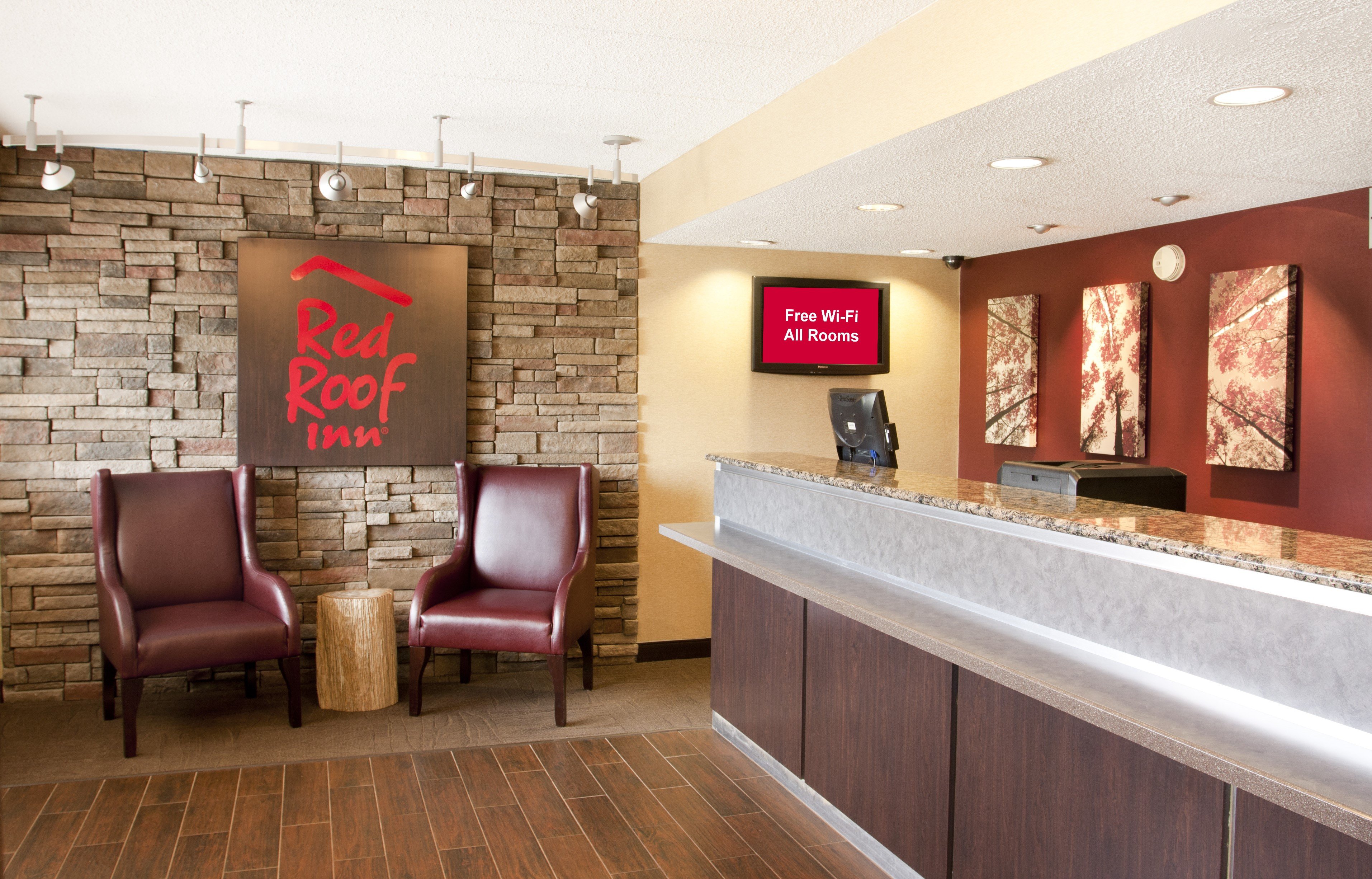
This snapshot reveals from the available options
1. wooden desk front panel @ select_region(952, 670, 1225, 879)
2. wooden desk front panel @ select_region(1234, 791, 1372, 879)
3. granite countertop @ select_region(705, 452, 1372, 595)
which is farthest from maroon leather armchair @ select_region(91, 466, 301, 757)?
wooden desk front panel @ select_region(1234, 791, 1372, 879)

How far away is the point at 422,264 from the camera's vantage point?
4.92 metres

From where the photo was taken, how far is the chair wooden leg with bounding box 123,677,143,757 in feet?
12.8

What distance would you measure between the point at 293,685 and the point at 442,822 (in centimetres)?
124

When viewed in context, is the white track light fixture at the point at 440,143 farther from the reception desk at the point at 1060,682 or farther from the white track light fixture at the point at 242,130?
the reception desk at the point at 1060,682

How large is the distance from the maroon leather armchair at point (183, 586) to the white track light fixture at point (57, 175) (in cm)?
123

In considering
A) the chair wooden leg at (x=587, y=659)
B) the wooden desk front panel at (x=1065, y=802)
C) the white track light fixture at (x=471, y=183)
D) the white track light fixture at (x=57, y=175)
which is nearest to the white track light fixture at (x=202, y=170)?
the white track light fixture at (x=57, y=175)

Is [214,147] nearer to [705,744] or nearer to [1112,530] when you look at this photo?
[705,744]

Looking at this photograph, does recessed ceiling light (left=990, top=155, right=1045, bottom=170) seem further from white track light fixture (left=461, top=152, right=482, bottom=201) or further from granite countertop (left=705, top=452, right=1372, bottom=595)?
white track light fixture (left=461, top=152, right=482, bottom=201)

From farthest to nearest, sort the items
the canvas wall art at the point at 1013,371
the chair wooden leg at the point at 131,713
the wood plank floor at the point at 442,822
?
the canvas wall art at the point at 1013,371 → the chair wooden leg at the point at 131,713 → the wood plank floor at the point at 442,822

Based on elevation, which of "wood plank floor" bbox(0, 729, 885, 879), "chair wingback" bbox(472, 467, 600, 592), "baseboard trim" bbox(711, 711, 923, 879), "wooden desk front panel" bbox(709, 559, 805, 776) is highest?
"chair wingback" bbox(472, 467, 600, 592)

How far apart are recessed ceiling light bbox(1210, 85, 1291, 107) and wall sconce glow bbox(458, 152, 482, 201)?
2.88 metres

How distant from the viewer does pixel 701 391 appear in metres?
5.45

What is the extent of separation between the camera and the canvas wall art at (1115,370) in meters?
4.50

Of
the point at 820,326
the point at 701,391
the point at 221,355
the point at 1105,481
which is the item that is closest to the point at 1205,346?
the point at 1105,481
